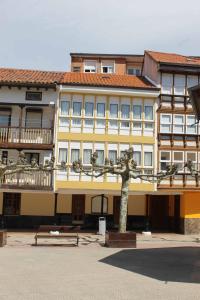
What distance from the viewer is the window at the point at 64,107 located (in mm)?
30109

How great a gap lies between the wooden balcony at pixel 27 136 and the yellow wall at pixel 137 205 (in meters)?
7.47

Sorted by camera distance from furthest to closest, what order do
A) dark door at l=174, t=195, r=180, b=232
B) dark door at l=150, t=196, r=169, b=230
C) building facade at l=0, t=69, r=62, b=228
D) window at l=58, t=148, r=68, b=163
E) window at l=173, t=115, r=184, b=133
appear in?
dark door at l=150, t=196, r=169, b=230, dark door at l=174, t=195, r=180, b=232, window at l=173, t=115, r=184, b=133, window at l=58, t=148, r=68, b=163, building facade at l=0, t=69, r=62, b=228

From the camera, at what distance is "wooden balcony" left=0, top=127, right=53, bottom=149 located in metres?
29.2

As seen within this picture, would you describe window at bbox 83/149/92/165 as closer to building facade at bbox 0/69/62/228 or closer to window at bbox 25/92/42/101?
building facade at bbox 0/69/62/228

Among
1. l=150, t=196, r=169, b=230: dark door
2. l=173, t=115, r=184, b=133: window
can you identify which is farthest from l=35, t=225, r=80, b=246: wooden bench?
l=173, t=115, r=184, b=133: window

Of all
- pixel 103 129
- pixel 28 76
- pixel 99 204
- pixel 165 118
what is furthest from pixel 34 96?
pixel 165 118

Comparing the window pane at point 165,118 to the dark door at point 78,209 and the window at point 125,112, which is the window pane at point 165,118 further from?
the dark door at point 78,209

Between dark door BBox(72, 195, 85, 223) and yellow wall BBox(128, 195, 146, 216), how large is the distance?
342 centimetres

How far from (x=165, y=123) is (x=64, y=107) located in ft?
23.4

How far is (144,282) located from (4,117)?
21.1 meters

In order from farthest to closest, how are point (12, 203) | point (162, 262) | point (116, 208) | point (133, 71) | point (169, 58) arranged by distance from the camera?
1. point (133, 71)
2. point (169, 58)
3. point (116, 208)
4. point (12, 203)
5. point (162, 262)

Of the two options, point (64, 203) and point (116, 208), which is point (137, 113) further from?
point (64, 203)

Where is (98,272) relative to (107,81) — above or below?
below

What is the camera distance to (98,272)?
13375 millimetres
